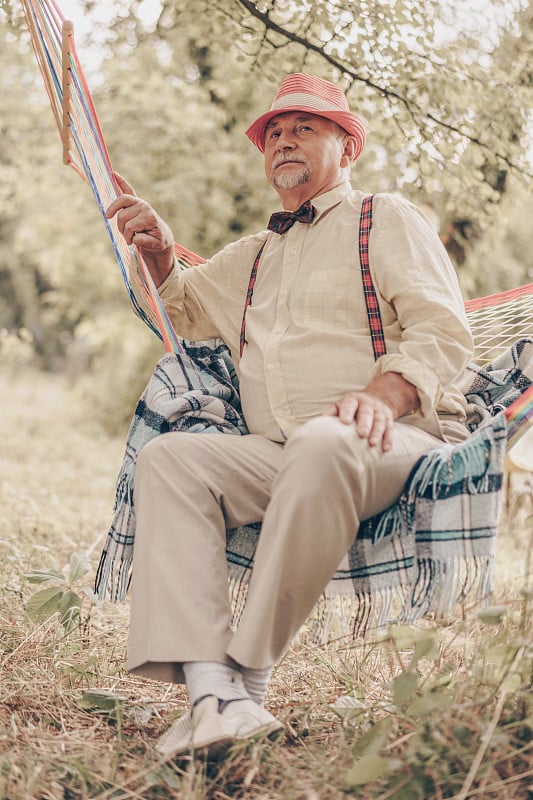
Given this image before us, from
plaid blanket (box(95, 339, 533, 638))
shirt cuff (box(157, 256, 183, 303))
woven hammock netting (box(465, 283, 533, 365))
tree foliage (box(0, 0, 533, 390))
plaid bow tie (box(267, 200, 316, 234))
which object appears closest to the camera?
plaid blanket (box(95, 339, 533, 638))

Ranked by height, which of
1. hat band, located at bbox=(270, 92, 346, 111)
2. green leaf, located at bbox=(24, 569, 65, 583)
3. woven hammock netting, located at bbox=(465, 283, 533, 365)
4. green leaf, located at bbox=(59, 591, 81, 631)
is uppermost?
hat band, located at bbox=(270, 92, 346, 111)

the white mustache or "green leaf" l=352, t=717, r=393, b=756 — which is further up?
the white mustache

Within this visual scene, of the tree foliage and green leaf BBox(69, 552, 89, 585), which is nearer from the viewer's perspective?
green leaf BBox(69, 552, 89, 585)

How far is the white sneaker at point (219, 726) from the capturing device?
4.92ft

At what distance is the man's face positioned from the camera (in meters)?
2.21

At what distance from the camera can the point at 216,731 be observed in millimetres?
1500

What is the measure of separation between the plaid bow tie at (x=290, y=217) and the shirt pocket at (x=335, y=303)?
0.19 m

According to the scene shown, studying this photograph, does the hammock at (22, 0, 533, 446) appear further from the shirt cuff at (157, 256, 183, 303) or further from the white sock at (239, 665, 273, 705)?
the white sock at (239, 665, 273, 705)

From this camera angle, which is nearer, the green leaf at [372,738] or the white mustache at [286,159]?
the green leaf at [372,738]

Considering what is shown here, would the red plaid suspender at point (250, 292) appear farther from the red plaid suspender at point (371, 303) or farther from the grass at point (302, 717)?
the grass at point (302, 717)

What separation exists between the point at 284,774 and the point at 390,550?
457 mm

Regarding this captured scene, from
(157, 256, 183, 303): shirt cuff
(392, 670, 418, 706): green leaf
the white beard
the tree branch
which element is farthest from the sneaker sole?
the tree branch

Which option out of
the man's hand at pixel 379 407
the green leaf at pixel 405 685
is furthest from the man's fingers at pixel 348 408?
the green leaf at pixel 405 685

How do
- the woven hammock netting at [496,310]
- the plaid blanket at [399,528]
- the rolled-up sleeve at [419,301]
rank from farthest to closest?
1. the woven hammock netting at [496,310]
2. the rolled-up sleeve at [419,301]
3. the plaid blanket at [399,528]
